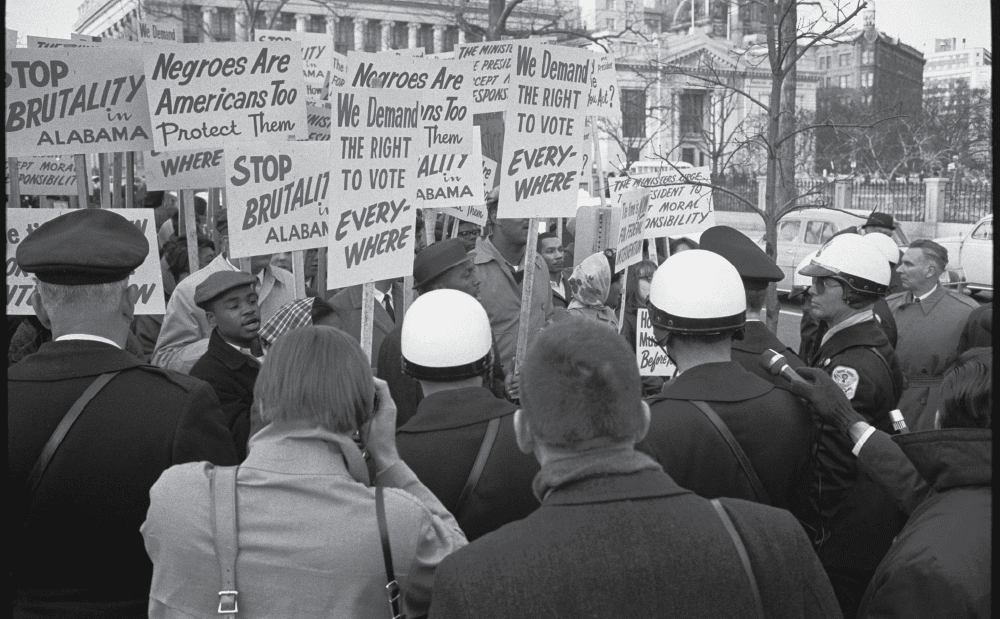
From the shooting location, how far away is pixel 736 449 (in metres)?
3.03

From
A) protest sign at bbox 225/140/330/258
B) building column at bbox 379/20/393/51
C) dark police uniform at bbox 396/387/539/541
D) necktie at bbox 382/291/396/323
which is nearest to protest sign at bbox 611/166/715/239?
necktie at bbox 382/291/396/323

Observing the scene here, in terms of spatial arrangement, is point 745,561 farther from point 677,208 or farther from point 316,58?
point 316,58

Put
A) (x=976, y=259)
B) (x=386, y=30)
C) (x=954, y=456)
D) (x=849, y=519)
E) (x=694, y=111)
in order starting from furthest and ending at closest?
(x=386, y=30)
(x=694, y=111)
(x=976, y=259)
(x=849, y=519)
(x=954, y=456)

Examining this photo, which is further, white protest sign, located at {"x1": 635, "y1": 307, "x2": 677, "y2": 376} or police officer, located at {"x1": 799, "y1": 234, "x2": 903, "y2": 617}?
white protest sign, located at {"x1": 635, "y1": 307, "x2": 677, "y2": 376}

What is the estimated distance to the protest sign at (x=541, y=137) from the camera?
18.2ft

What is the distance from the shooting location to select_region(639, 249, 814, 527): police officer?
119 inches

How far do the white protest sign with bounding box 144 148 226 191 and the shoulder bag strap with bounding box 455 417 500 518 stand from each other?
3.81 metres

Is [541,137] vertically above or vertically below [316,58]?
below

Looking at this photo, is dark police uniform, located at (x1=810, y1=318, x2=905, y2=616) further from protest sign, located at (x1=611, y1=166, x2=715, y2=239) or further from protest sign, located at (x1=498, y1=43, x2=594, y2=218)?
protest sign, located at (x1=611, y1=166, x2=715, y2=239)

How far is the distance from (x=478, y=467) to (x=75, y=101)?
3.54m

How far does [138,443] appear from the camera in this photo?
8.63ft

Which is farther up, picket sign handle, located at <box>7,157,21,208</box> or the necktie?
picket sign handle, located at <box>7,157,21,208</box>

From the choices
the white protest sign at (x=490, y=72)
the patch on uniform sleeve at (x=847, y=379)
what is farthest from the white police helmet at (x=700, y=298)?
the white protest sign at (x=490, y=72)

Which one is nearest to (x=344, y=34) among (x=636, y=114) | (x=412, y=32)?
(x=412, y=32)
